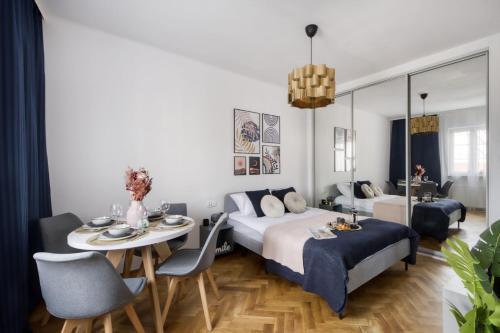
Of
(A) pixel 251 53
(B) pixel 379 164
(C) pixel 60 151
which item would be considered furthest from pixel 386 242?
(C) pixel 60 151

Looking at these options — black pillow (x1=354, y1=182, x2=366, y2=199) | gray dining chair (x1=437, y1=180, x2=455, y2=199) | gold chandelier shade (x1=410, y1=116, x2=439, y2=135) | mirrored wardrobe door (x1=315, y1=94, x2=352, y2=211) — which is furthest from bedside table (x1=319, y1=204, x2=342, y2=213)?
gold chandelier shade (x1=410, y1=116, x2=439, y2=135)

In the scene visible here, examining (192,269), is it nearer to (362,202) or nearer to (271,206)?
(271,206)

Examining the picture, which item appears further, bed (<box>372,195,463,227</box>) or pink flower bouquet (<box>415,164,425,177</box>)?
bed (<box>372,195,463,227</box>)

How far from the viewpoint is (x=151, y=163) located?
2.92 metres

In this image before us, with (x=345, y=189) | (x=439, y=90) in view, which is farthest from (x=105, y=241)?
(x=439, y=90)

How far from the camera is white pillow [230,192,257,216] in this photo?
11.1ft

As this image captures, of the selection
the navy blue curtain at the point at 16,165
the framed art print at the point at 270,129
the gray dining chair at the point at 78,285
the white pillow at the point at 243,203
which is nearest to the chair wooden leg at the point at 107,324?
the gray dining chair at the point at 78,285

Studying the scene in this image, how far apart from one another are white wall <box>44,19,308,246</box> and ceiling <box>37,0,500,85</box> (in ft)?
0.87

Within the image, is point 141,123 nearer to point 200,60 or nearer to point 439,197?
point 200,60

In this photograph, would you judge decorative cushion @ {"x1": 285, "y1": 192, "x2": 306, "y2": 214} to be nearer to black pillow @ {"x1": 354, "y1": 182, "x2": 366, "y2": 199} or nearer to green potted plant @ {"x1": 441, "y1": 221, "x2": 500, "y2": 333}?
black pillow @ {"x1": 354, "y1": 182, "x2": 366, "y2": 199}

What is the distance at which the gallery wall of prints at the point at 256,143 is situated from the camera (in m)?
3.79

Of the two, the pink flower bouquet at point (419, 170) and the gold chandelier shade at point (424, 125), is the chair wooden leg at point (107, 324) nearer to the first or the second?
the pink flower bouquet at point (419, 170)

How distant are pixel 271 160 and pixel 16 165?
3.35 metres

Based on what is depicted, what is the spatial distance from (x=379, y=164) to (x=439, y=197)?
924 mm
